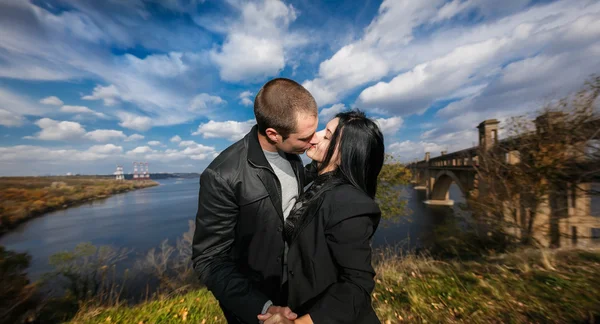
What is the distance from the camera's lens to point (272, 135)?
1.90m

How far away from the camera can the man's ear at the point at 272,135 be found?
1.88 m

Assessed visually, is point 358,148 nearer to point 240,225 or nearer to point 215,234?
point 240,225

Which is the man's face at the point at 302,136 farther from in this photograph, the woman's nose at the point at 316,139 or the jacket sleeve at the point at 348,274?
the jacket sleeve at the point at 348,274

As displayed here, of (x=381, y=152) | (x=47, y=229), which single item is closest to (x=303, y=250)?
(x=381, y=152)

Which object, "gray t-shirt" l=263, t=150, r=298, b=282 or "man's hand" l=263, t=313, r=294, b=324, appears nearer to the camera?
"man's hand" l=263, t=313, r=294, b=324

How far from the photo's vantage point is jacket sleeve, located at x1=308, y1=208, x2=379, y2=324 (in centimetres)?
122

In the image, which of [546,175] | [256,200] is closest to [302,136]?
[256,200]

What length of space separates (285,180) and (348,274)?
0.98 meters

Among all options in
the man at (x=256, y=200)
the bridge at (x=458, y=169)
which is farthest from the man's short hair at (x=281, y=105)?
the bridge at (x=458, y=169)

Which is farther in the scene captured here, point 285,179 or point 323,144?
point 285,179

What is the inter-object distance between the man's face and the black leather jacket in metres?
0.24

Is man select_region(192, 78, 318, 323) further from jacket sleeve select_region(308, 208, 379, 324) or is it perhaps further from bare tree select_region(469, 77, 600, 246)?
bare tree select_region(469, 77, 600, 246)

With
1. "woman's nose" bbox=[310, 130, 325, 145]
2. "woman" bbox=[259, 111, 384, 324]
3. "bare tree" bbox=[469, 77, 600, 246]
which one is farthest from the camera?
"bare tree" bbox=[469, 77, 600, 246]

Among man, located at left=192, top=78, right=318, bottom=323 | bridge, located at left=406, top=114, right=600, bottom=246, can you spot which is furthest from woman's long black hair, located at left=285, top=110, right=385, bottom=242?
bridge, located at left=406, top=114, right=600, bottom=246
